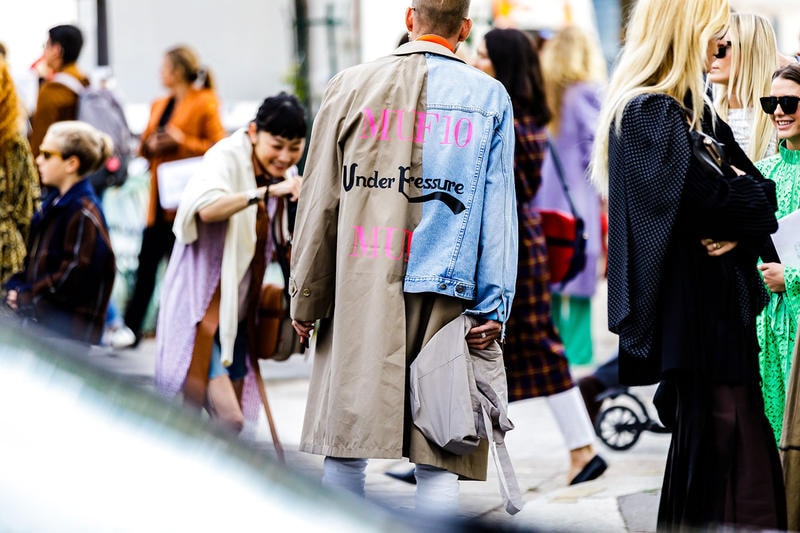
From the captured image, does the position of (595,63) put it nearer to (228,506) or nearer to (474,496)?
(474,496)

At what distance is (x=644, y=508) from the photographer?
5.45 m

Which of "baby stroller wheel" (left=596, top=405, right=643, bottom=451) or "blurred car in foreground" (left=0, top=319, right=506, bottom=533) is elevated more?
"blurred car in foreground" (left=0, top=319, right=506, bottom=533)

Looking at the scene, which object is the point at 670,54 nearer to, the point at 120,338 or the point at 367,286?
the point at 367,286

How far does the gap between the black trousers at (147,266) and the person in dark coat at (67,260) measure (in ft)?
10.3

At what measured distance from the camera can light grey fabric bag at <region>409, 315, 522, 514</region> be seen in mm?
3992

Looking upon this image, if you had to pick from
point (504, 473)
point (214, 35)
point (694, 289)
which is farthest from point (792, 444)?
point (214, 35)

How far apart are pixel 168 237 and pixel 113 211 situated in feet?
4.62

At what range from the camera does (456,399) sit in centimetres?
399

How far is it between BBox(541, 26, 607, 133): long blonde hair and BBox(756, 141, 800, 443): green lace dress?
3.33 metres

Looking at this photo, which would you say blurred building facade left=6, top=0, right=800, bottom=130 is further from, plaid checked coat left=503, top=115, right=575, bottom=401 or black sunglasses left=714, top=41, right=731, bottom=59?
black sunglasses left=714, top=41, right=731, bottom=59

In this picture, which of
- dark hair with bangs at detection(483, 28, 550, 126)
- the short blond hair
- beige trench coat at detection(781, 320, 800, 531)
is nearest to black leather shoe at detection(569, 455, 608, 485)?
dark hair with bangs at detection(483, 28, 550, 126)

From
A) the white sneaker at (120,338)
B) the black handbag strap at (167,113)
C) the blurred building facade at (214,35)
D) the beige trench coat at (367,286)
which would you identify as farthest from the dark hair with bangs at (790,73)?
the blurred building facade at (214,35)

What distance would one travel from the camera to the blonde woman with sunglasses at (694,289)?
4.05 m

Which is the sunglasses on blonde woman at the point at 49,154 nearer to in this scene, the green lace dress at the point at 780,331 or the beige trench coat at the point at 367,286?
the beige trench coat at the point at 367,286
